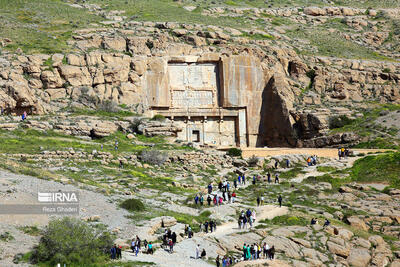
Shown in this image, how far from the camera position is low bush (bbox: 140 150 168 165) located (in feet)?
132

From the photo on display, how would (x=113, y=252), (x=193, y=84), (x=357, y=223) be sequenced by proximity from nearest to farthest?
1. (x=113, y=252)
2. (x=357, y=223)
3. (x=193, y=84)

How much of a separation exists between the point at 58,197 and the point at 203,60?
121 ft

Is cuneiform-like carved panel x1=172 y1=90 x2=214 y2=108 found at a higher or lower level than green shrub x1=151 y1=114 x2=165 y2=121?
higher

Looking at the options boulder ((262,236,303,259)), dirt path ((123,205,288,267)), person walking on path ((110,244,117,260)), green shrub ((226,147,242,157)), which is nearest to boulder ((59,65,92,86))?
green shrub ((226,147,242,157))

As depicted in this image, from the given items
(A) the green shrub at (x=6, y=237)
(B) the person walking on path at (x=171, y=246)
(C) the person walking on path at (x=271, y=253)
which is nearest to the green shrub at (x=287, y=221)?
(C) the person walking on path at (x=271, y=253)

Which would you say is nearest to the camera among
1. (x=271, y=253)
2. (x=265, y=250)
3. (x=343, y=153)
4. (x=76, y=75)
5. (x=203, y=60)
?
(x=271, y=253)

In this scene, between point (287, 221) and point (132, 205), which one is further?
point (287, 221)

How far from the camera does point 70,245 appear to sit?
18.9 m

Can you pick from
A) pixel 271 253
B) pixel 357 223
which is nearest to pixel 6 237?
pixel 271 253

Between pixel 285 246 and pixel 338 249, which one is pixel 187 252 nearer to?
pixel 285 246

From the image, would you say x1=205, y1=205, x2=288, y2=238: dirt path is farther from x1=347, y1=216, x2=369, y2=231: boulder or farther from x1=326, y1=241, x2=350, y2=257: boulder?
x1=326, y1=241, x2=350, y2=257: boulder

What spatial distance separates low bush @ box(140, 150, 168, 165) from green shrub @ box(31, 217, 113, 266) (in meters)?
19.8

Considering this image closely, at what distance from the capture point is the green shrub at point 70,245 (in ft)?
60.3

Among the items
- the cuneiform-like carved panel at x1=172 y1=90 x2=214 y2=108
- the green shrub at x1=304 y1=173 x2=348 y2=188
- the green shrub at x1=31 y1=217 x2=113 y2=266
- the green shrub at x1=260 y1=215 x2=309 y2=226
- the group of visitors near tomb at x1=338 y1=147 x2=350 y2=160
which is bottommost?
the green shrub at x1=260 y1=215 x2=309 y2=226
